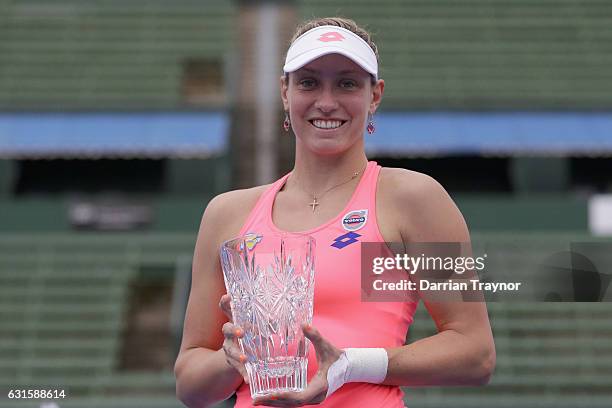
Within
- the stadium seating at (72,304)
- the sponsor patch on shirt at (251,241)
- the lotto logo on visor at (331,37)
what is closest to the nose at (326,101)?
the lotto logo on visor at (331,37)

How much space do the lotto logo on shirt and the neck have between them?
159mm

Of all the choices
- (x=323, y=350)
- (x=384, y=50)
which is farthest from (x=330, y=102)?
(x=384, y=50)

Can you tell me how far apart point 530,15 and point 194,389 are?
495 inches

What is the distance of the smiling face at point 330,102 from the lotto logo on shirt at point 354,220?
18 cm

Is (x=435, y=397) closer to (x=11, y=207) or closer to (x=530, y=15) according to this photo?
(x=11, y=207)

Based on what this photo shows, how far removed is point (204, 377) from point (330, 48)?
2.64 feet

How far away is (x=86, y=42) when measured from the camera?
44.8 feet

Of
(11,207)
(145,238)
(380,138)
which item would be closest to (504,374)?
(380,138)

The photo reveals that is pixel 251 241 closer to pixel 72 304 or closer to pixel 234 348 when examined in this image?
pixel 234 348

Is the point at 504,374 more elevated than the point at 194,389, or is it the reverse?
the point at 504,374

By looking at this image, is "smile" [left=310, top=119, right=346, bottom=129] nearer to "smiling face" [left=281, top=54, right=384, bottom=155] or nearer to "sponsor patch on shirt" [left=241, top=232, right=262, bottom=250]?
"smiling face" [left=281, top=54, right=384, bottom=155]

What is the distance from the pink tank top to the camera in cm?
200

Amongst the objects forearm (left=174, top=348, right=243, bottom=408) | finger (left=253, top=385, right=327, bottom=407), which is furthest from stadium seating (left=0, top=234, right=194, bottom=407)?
finger (left=253, top=385, right=327, bottom=407)

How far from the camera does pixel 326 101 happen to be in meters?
2.11
